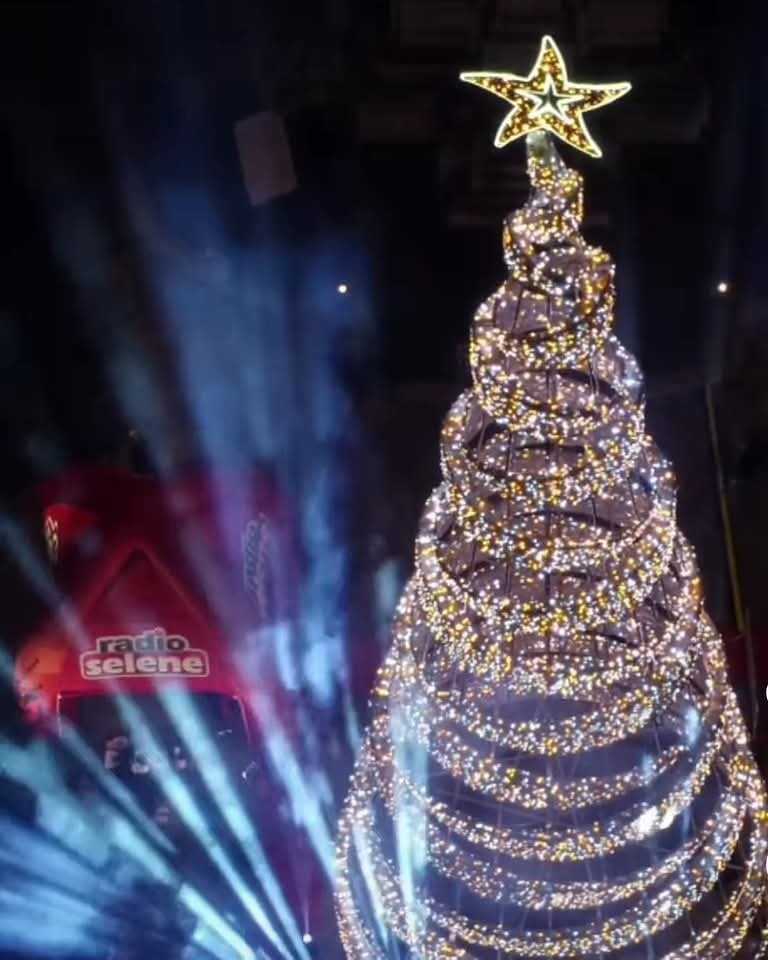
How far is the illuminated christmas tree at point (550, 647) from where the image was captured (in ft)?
7.71

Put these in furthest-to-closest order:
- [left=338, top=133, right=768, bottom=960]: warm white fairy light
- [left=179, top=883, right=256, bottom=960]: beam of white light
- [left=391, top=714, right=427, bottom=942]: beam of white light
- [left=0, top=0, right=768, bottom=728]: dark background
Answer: [left=0, top=0, right=768, bottom=728]: dark background, [left=179, top=883, right=256, bottom=960]: beam of white light, [left=391, top=714, right=427, bottom=942]: beam of white light, [left=338, top=133, right=768, bottom=960]: warm white fairy light

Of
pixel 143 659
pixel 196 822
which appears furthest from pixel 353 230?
pixel 196 822

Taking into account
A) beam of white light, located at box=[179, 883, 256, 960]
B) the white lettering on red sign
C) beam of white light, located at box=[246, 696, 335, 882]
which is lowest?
beam of white light, located at box=[179, 883, 256, 960]

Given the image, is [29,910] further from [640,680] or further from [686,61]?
[686,61]

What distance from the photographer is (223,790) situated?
358cm

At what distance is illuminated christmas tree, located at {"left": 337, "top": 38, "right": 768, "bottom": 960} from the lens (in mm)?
2350

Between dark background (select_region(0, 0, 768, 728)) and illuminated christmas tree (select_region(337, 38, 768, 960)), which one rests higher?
dark background (select_region(0, 0, 768, 728))

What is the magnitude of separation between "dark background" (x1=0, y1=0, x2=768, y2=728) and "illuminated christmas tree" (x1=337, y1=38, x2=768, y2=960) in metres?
1.38

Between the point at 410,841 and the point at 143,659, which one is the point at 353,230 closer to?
the point at 143,659

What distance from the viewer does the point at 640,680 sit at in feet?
8.00

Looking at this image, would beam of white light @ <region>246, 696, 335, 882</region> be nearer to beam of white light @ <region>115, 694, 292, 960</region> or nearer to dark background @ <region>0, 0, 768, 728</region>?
beam of white light @ <region>115, 694, 292, 960</region>

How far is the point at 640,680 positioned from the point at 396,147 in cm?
236

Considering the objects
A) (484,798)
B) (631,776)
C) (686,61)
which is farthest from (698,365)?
(631,776)

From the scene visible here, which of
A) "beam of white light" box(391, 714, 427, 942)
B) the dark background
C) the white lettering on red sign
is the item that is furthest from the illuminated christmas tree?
the dark background
